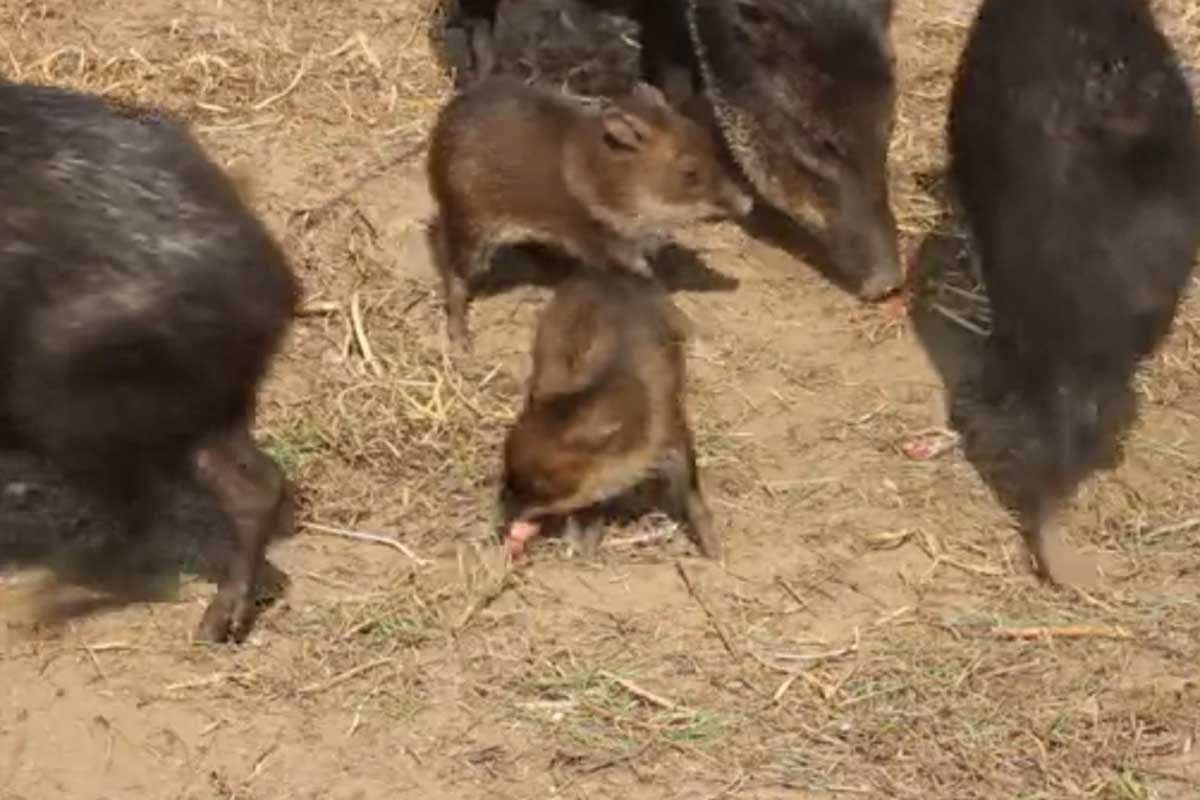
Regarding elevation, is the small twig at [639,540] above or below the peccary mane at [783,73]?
below

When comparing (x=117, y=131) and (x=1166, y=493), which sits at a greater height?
(x=117, y=131)

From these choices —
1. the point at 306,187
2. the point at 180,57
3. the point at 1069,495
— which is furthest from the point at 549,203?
the point at 180,57

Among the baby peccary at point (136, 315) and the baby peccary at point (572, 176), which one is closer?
the baby peccary at point (136, 315)

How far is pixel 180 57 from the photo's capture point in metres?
7.62

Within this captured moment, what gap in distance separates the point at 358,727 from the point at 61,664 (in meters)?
0.73

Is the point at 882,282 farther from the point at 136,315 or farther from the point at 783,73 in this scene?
the point at 136,315

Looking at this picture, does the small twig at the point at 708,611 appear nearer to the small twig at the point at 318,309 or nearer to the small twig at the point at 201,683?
the small twig at the point at 201,683

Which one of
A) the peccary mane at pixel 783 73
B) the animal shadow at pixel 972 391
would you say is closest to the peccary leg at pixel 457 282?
the peccary mane at pixel 783 73

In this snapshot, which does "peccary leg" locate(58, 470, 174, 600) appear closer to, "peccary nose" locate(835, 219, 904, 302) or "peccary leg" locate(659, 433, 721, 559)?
"peccary leg" locate(659, 433, 721, 559)

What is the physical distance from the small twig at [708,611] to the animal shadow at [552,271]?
135 centimetres

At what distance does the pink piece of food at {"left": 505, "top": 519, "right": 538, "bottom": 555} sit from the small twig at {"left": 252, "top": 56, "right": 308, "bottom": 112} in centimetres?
257

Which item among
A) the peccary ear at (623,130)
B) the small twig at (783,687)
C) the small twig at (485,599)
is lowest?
the small twig at (485,599)

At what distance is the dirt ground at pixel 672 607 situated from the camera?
188 inches

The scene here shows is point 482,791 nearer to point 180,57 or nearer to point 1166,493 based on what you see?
point 1166,493
